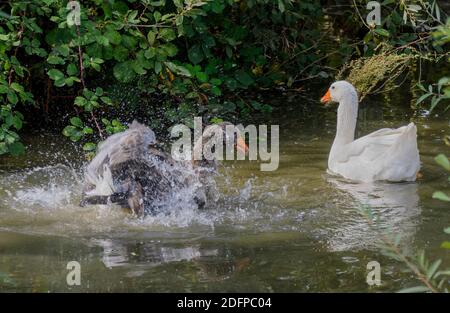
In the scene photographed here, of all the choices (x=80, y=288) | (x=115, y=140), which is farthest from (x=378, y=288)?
(x=115, y=140)

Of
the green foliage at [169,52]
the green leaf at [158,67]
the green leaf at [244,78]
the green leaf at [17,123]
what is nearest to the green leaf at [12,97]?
the green foliage at [169,52]

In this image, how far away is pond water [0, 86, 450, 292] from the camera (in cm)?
557

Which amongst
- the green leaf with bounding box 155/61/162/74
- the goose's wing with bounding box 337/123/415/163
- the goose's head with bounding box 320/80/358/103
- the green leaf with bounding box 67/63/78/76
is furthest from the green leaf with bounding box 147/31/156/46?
the goose's wing with bounding box 337/123/415/163

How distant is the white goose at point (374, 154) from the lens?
7.79 metres

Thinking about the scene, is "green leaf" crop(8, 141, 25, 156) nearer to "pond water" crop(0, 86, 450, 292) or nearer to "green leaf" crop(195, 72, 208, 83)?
"pond water" crop(0, 86, 450, 292)

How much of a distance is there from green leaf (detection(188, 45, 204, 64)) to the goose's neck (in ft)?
4.96

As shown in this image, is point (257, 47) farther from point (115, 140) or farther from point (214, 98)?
point (115, 140)

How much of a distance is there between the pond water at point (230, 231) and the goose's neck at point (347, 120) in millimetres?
320

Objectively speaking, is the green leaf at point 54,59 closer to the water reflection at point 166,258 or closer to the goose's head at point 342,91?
the water reflection at point 166,258

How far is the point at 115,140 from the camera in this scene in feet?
23.8

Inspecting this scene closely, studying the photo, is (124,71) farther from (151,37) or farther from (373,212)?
(373,212)

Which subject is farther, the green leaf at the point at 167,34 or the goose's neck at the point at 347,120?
the goose's neck at the point at 347,120

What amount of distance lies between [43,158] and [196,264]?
3127 millimetres
